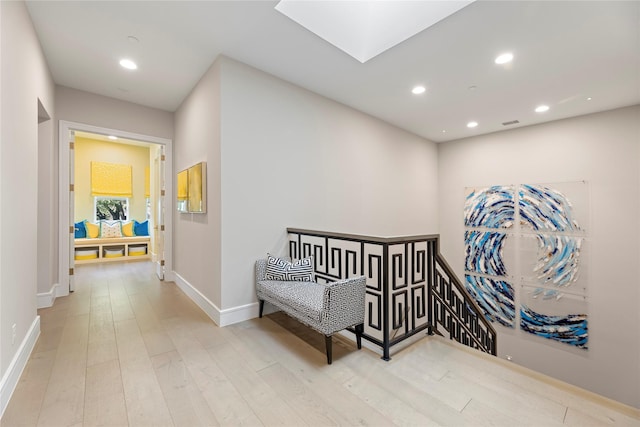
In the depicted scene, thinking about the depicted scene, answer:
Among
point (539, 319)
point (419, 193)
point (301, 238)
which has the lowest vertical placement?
point (539, 319)

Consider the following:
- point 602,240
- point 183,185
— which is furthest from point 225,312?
point 602,240

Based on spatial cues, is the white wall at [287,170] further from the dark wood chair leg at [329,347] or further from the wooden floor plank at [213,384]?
the dark wood chair leg at [329,347]

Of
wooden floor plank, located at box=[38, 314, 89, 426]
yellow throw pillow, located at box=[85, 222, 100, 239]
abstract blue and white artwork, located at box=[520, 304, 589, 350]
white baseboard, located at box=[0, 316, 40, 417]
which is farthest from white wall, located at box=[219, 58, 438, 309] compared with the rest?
yellow throw pillow, located at box=[85, 222, 100, 239]

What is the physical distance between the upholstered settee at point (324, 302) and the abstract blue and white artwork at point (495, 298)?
413 centimetres

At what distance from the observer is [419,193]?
19.2ft

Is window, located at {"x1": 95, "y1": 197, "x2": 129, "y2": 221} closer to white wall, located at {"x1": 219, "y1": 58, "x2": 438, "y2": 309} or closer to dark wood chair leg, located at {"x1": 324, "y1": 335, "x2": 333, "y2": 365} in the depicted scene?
white wall, located at {"x1": 219, "y1": 58, "x2": 438, "y2": 309}

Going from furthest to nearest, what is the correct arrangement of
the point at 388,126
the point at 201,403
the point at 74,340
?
the point at 388,126, the point at 74,340, the point at 201,403

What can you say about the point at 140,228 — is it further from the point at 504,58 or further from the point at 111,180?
the point at 504,58

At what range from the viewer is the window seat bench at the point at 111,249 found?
6.10 meters

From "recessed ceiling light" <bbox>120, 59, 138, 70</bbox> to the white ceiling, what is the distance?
8 cm

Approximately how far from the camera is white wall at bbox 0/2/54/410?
5.69 feet

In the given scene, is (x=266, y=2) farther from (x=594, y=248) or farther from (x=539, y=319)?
(x=539, y=319)

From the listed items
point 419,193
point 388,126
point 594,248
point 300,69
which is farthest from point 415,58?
point 594,248

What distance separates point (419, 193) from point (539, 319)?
304 cm
